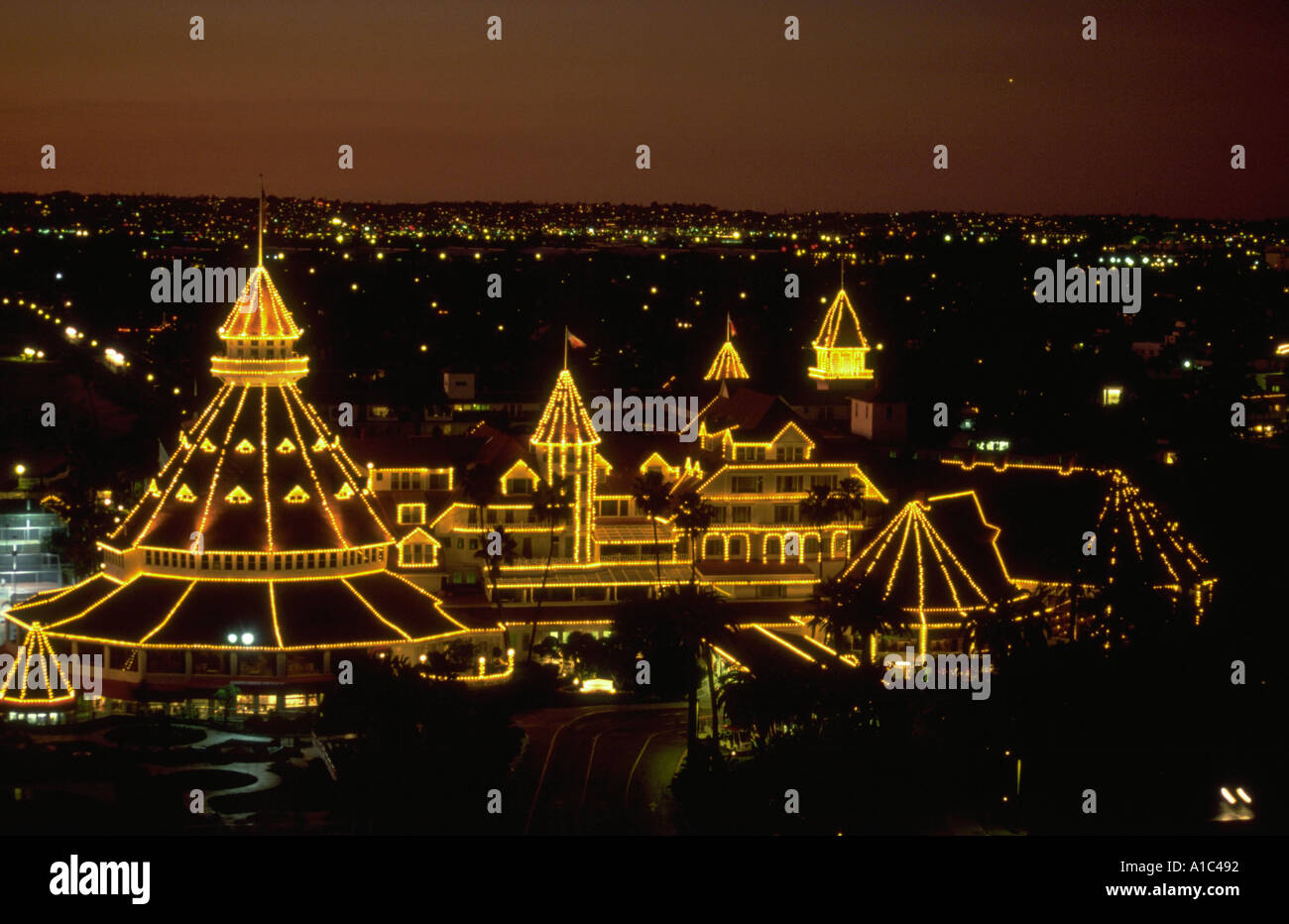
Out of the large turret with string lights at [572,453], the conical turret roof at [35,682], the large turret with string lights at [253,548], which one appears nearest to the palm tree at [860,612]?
the large turret with string lights at [253,548]

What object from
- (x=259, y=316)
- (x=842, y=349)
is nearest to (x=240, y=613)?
(x=259, y=316)

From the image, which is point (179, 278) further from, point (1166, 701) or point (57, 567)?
point (1166, 701)

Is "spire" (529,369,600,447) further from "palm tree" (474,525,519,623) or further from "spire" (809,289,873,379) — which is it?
"spire" (809,289,873,379)

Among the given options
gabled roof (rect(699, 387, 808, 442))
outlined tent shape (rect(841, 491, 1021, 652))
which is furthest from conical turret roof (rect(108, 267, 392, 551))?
gabled roof (rect(699, 387, 808, 442))

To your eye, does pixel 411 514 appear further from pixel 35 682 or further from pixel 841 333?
pixel 841 333

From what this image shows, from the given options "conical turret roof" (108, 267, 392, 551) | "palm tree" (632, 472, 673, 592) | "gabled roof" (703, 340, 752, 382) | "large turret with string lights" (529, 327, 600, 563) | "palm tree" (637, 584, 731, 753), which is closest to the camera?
"palm tree" (637, 584, 731, 753)
